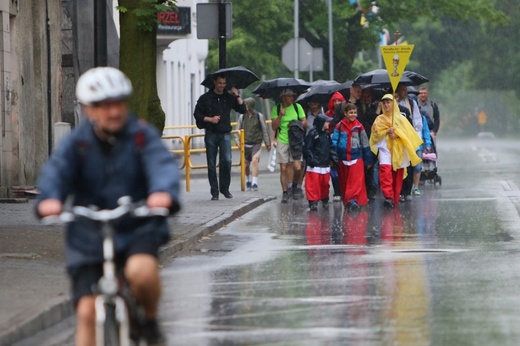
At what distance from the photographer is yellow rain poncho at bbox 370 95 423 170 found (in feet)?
76.2

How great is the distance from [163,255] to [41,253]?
1140 mm

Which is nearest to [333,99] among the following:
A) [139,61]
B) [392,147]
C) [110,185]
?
[392,147]

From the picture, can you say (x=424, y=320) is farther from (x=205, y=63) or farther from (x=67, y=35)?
(x=205, y=63)

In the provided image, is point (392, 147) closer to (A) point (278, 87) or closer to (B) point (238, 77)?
(B) point (238, 77)

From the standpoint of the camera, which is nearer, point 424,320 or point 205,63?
point 424,320

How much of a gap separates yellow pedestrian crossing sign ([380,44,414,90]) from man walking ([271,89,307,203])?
1.62 m

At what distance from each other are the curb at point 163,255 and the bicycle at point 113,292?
7.78 feet

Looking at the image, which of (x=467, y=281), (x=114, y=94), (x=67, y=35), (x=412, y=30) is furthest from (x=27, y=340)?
(x=412, y=30)

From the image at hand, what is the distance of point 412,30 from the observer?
4259 inches

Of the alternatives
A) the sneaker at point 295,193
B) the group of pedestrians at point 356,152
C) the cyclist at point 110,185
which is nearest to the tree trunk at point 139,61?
the group of pedestrians at point 356,152

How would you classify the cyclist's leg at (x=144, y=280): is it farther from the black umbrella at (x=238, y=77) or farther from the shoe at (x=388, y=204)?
the black umbrella at (x=238, y=77)

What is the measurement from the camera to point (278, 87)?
26453mm

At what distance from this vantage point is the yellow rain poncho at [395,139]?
2322 centimetres

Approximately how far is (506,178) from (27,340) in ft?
76.5
